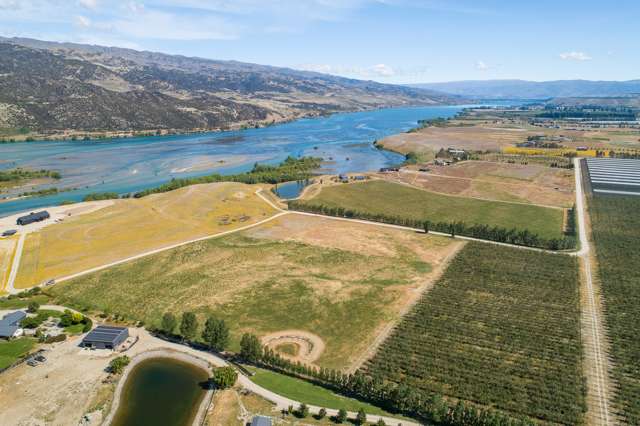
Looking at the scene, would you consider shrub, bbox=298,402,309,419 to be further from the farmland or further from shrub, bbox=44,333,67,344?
shrub, bbox=44,333,67,344

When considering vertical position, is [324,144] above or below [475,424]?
above

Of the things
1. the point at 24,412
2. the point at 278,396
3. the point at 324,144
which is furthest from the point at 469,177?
the point at 24,412

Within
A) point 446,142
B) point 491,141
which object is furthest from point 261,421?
point 491,141

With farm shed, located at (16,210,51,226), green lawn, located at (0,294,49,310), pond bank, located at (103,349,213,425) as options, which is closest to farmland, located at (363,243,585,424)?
pond bank, located at (103,349,213,425)

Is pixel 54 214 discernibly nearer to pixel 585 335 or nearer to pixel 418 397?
pixel 418 397

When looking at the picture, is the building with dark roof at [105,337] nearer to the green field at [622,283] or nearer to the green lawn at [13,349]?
the green lawn at [13,349]
